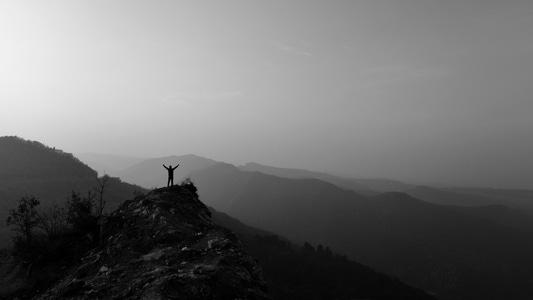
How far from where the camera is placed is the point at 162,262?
1235cm

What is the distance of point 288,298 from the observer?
457 feet

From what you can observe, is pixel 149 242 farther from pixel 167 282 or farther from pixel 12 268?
pixel 12 268

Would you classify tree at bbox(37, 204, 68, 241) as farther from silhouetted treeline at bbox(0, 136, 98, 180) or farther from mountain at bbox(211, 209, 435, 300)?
mountain at bbox(211, 209, 435, 300)

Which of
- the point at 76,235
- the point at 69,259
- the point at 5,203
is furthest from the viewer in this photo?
the point at 5,203

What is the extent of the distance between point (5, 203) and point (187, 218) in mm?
97238

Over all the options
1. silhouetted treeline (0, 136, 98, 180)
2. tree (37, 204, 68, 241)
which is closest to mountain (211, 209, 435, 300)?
silhouetted treeline (0, 136, 98, 180)

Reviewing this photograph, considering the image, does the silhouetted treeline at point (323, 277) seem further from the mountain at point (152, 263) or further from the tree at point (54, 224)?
the mountain at point (152, 263)

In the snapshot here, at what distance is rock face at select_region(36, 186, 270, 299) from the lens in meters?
10.4

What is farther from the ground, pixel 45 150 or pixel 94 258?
pixel 45 150

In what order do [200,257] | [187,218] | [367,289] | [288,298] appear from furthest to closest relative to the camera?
[367,289] → [288,298] → [187,218] → [200,257]

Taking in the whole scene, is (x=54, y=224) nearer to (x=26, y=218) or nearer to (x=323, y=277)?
(x=26, y=218)

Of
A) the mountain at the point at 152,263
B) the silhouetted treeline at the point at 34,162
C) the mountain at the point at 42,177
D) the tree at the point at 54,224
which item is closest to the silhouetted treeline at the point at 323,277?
the mountain at the point at 42,177

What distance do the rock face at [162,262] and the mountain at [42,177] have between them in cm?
7384

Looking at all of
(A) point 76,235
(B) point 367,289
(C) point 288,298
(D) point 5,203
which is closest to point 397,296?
(B) point 367,289
